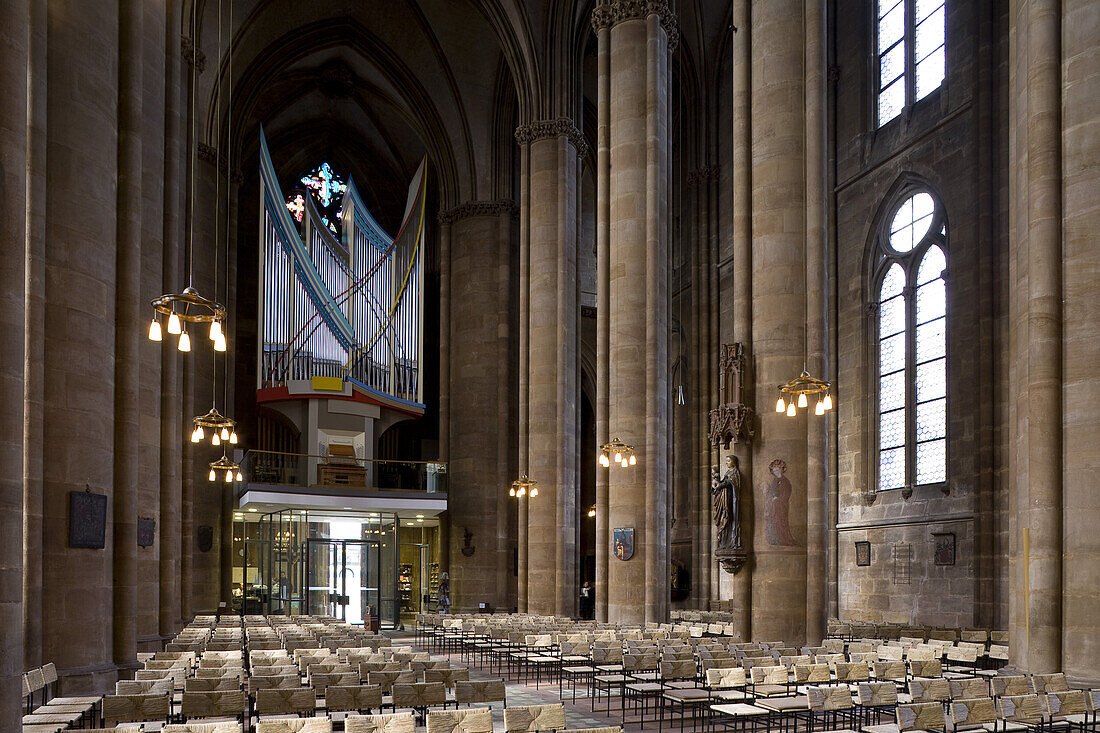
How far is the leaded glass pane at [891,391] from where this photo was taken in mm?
26625

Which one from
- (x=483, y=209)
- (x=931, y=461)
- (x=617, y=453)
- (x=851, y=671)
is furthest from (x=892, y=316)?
(x=483, y=209)

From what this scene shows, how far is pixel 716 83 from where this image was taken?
37.2 meters

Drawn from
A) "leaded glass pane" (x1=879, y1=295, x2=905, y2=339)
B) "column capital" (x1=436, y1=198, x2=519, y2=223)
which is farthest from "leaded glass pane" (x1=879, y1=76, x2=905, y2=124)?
"column capital" (x1=436, y1=198, x2=519, y2=223)

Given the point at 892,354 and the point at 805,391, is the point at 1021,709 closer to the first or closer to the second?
the point at 805,391

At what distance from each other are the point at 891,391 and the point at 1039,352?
1360 centimetres

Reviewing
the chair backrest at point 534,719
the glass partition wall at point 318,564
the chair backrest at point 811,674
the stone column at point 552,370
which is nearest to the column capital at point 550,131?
the stone column at point 552,370

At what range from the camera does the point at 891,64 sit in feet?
91.1

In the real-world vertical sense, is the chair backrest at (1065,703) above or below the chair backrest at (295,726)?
below

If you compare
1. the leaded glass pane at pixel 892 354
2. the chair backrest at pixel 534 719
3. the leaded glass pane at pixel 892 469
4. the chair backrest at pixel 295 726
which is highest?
the leaded glass pane at pixel 892 354

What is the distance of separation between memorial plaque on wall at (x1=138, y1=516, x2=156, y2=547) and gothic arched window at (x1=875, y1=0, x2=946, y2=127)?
20052mm

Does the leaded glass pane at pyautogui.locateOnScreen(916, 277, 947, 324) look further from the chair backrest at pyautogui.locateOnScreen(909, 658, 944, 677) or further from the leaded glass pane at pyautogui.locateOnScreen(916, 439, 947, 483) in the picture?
the chair backrest at pyautogui.locateOnScreen(909, 658, 944, 677)

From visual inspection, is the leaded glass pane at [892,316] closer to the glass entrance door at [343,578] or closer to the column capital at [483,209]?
the column capital at [483,209]

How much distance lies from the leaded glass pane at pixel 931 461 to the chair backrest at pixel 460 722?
17997mm

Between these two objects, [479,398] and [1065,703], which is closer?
[1065,703]
